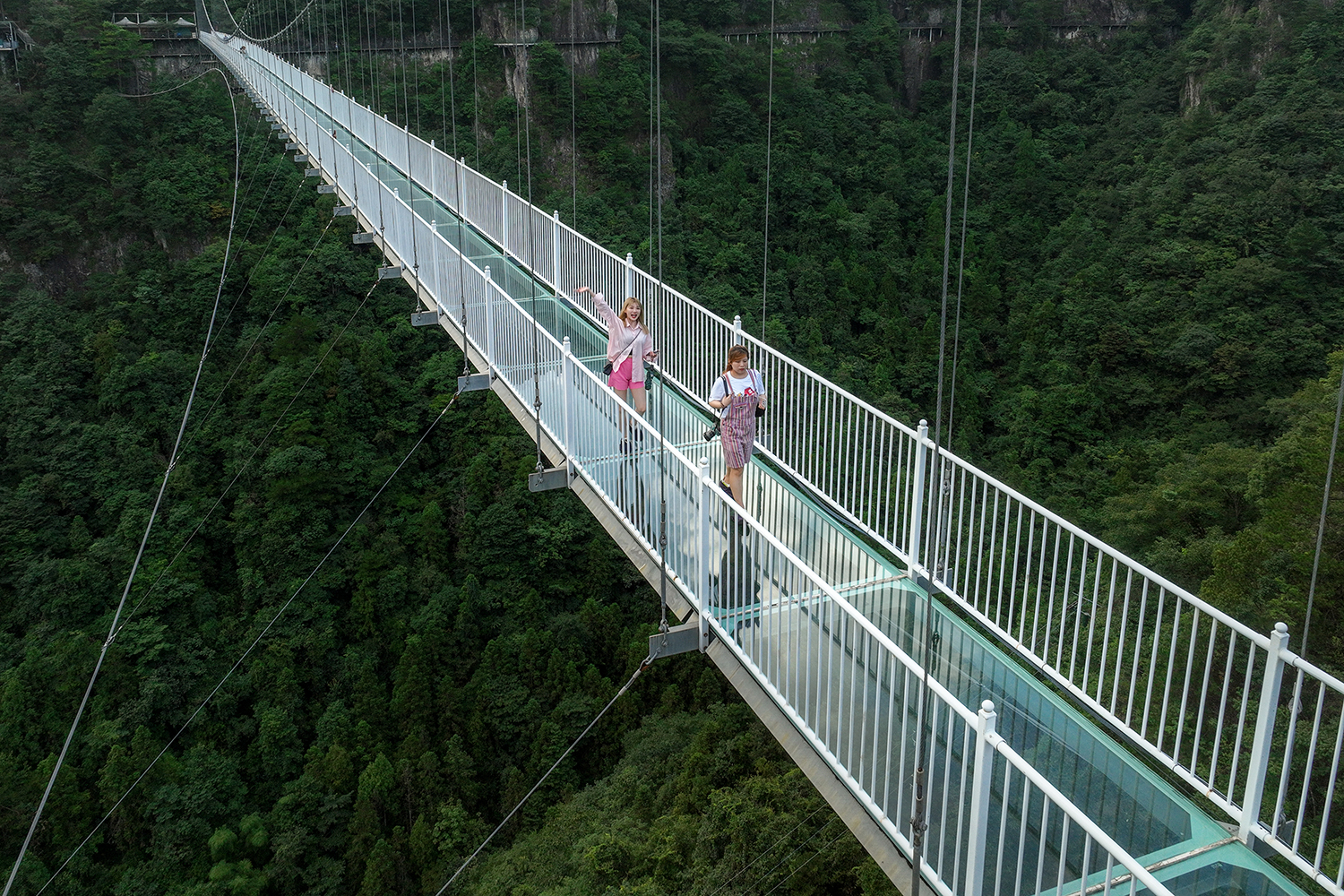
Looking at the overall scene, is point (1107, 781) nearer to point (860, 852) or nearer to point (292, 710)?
point (860, 852)

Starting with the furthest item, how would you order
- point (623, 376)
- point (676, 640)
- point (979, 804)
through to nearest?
point (623, 376), point (676, 640), point (979, 804)

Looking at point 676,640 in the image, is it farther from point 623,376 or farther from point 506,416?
point 506,416

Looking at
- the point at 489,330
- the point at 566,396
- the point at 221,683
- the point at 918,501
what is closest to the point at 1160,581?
the point at 918,501

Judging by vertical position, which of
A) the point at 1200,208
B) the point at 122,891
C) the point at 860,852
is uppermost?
the point at 1200,208

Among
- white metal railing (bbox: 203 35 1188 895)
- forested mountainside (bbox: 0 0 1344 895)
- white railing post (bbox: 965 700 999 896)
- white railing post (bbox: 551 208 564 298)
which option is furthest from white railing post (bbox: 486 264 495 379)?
white railing post (bbox: 965 700 999 896)

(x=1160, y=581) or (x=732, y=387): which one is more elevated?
(x=732, y=387)

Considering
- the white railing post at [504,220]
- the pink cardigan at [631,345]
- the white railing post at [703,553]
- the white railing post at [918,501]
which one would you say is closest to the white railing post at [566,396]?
the pink cardigan at [631,345]

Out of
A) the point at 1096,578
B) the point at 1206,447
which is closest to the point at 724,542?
the point at 1096,578
